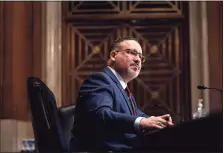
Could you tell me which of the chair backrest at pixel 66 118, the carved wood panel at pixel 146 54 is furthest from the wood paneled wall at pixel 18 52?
the chair backrest at pixel 66 118

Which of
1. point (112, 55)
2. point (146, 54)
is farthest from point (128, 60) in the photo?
point (146, 54)

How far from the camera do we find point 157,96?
4.52 metres

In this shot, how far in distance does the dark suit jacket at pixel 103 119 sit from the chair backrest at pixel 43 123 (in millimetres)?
83

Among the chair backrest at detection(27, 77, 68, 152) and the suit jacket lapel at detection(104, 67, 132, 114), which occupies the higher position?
the suit jacket lapel at detection(104, 67, 132, 114)

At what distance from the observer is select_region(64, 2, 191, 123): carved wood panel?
14.8ft

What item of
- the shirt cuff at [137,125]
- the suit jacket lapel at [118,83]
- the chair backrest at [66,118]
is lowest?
the chair backrest at [66,118]

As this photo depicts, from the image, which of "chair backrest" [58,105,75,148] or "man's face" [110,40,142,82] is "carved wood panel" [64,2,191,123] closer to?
"chair backrest" [58,105,75,148]

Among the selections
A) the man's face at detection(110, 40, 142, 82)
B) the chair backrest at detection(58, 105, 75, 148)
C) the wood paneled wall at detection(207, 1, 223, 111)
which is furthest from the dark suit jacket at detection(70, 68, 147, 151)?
the wood paneled wall at detection(207, 1, 223, 111)

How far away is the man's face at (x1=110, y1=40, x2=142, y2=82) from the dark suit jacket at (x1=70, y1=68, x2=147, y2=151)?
4.2 inches

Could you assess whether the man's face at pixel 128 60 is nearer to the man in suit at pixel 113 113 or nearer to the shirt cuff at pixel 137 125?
the man in suit at pixel 113 113

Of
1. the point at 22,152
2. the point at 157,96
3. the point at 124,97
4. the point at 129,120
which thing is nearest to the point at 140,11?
the point at 157,96

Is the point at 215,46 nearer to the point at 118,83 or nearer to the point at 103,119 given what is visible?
the point at 118,83

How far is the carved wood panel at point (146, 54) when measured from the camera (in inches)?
177

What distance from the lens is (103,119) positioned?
167 cm
